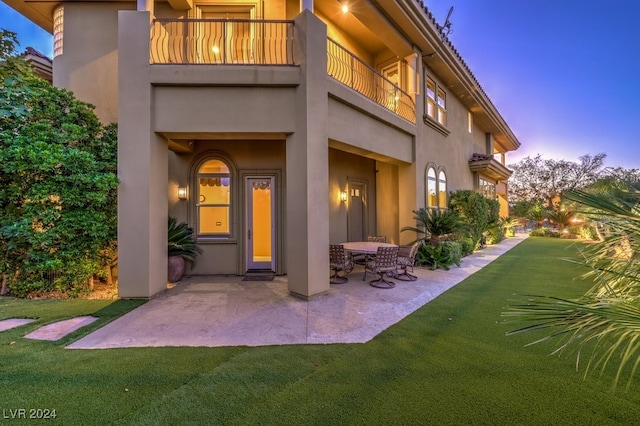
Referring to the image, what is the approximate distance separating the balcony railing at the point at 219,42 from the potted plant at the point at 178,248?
4.09m

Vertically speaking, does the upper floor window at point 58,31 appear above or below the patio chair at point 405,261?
above

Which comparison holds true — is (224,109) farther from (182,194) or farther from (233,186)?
(182,194)

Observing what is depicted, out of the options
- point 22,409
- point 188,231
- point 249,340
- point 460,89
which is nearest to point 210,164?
point 188,231

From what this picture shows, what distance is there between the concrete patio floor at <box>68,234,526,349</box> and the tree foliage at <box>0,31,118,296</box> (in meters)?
2.10

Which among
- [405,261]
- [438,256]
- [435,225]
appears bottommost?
[438,256]

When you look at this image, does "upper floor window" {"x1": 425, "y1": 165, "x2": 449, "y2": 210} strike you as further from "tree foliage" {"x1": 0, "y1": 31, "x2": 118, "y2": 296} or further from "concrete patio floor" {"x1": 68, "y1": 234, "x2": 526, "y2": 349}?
"tree foliage" {"x1": 0, "y1": 31, "x2": 118, "y2": 296}

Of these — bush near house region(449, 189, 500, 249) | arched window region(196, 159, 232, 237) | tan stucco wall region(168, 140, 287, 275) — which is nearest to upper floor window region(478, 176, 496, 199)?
bush near house region(449, 189, 500, 249)

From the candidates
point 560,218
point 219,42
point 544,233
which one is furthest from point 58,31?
point 544,233

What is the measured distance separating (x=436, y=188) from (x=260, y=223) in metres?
7.61

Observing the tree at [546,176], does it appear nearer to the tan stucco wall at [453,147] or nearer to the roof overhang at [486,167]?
the roof overhang at [486,167]

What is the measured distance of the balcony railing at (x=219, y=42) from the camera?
6535mm

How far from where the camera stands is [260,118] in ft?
19.9

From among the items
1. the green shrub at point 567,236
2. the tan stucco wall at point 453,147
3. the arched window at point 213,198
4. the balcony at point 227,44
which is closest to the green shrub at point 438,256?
the tan stucco wall at point 453,147

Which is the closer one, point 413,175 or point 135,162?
point 135,162
